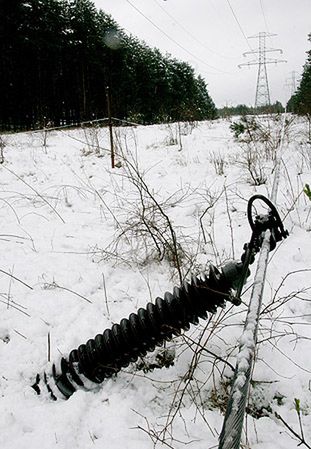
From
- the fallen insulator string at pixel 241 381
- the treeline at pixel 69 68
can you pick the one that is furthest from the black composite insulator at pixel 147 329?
the treeline at pixel 69 68

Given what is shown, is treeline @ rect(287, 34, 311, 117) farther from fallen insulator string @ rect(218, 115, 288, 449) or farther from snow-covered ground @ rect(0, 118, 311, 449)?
fallen insulator string @ rect(218, 115, 288, 449)

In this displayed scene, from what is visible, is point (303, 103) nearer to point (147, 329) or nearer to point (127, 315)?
point (127, 315)

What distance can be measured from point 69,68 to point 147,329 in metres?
26.0

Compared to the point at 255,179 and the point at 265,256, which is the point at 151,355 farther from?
the point at 255,179

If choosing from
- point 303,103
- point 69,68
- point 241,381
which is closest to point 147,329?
point 241,381

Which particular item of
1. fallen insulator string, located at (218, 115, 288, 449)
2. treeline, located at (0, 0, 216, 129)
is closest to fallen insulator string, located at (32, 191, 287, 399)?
fallen insulator string, located at (218, 115, 288, 449)

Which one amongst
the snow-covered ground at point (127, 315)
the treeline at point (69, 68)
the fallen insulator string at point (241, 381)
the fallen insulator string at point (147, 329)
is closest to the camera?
the fallen insulator string at point (241, 381)

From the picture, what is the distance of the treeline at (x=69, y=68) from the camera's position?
63.0 feet

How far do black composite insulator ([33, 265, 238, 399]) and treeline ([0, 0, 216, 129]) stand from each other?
42.2 ft

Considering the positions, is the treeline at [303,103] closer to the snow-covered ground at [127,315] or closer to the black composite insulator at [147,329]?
the snow-covered ground at [127,315]

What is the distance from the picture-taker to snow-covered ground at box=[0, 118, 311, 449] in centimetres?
147

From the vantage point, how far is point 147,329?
1.62 meters

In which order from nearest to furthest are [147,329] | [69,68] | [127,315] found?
[147,329]
[127,315]
[69,68]

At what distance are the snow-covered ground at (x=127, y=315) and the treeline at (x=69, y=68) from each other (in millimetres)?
10711
